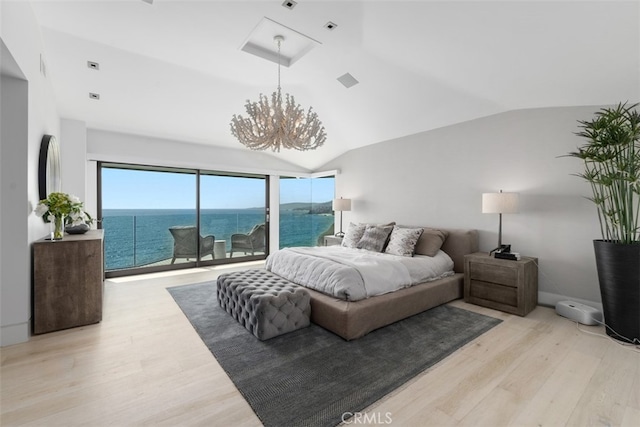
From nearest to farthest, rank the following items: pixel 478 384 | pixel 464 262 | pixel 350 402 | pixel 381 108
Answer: pixel 350 402, pixel 478 384, pixel 464 262, pixel 381 108

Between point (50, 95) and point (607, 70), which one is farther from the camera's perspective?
point (50, 95)

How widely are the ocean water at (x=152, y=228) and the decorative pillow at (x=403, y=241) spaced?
284cm

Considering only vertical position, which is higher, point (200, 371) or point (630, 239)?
point (630, 239)

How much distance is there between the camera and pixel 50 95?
3438mm

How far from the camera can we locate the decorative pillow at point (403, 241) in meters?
3.92

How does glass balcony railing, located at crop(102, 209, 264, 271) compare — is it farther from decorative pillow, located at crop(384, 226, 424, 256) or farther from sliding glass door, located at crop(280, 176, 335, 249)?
decorative pillow, located at crop(384, 226, 424, 256)

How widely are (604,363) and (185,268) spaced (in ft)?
19.7

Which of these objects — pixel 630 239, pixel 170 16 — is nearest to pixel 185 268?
pixel 170 16

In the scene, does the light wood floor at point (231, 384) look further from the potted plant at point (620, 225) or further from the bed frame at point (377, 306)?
the bed frame at point (377, 306)

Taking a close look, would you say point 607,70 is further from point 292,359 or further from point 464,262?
point 292,359

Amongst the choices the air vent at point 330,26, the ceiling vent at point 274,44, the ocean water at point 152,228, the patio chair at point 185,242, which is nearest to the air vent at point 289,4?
the ceiling vent at point 274,44

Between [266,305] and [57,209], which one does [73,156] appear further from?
[266,305]

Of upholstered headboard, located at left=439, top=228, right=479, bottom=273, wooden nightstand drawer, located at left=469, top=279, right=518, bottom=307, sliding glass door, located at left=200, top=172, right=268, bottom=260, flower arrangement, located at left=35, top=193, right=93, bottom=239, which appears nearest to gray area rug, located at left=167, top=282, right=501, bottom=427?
wooden nightstand drawer, located at left=469, top=279, right=518, bottom=307

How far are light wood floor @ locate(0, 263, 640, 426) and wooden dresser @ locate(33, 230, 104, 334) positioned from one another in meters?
0.15
